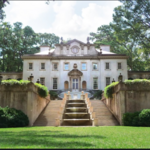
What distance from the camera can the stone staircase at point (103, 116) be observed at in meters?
17.2

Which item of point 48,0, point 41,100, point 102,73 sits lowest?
point 41,100

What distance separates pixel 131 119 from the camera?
1553 centimetres

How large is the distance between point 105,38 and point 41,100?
35.5 meters

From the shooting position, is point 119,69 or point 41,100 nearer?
point 41,100

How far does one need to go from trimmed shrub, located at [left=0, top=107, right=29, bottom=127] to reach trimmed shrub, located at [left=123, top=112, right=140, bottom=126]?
24.0 ft

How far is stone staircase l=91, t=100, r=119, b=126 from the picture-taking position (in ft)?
56.4

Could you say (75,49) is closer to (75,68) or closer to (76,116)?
(75,68)

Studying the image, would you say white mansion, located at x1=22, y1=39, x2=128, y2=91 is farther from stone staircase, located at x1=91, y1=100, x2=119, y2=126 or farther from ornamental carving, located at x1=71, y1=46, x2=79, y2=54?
stone staircase, located at x1=91, y1=100, x2=119, y2=126

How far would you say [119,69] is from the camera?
128 feet

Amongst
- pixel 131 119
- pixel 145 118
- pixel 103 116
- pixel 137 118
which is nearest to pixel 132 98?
pixel 131 119

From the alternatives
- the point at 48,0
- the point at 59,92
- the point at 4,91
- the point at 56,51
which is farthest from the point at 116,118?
the point at 56,51

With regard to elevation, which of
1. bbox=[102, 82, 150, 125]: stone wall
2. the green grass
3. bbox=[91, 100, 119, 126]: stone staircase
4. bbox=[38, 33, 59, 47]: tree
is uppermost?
bbox=[38, 33, 59, 47]: tree

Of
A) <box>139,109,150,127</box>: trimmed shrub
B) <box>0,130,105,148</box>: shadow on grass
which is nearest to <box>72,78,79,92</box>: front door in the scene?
<box>139,109,150,127</box>: trimmed shrub

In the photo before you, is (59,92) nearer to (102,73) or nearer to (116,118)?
(102,73)
